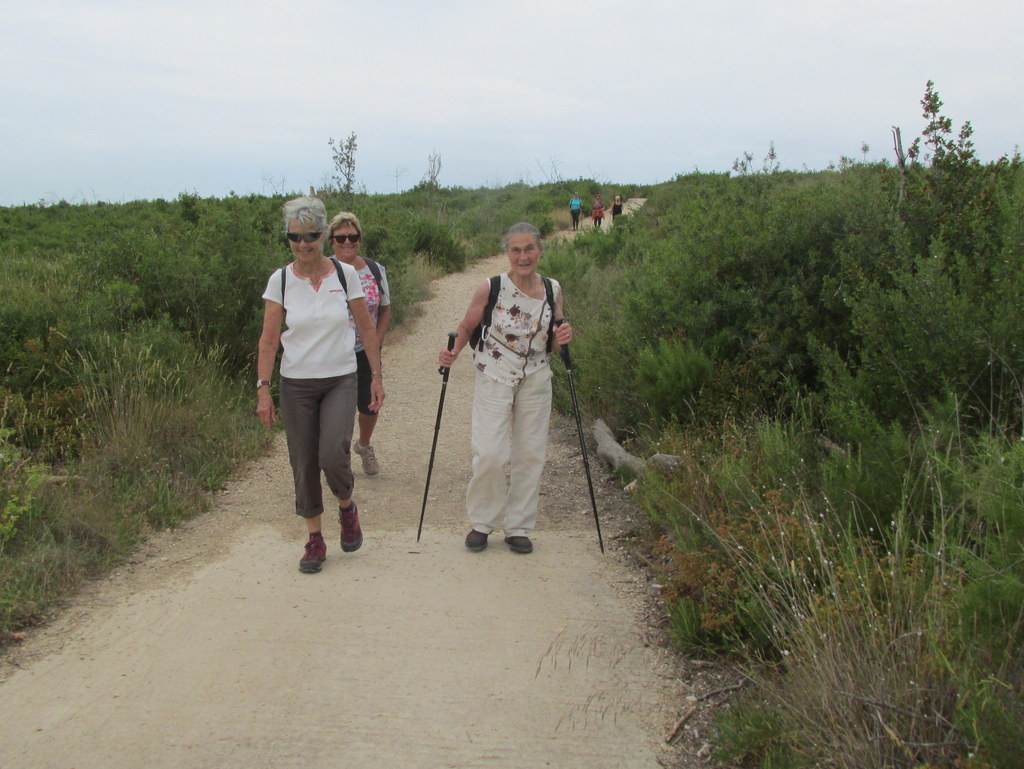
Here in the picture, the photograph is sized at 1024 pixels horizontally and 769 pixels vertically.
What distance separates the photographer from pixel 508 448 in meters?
5.50

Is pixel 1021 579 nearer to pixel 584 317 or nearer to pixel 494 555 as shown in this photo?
pixel 494 555

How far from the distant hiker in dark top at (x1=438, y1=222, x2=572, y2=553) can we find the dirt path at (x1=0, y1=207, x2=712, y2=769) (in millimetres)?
335

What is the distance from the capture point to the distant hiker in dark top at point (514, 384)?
5266mm

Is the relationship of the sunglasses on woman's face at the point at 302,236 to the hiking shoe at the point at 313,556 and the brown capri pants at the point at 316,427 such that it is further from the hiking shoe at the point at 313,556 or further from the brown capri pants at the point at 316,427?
the hiking shoe at the point at 313,556

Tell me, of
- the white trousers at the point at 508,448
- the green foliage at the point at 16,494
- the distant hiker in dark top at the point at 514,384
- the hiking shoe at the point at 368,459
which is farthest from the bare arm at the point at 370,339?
the green foliage at the point at 16,494

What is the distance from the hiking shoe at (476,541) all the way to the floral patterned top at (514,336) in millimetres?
1006

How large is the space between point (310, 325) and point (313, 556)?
138 cm

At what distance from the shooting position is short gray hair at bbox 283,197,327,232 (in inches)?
192

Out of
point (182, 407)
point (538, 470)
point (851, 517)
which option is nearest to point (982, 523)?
point (851, 517)

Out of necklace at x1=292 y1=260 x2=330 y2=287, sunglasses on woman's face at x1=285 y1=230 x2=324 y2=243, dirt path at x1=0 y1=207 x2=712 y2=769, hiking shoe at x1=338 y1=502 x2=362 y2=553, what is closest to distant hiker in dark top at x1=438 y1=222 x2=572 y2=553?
dirt path at x1=0 y1=207 x2=712 y2=769

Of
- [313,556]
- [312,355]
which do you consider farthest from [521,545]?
[312,355]

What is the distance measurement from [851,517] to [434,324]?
11.0 metres

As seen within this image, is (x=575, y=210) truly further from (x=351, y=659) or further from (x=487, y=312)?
(x=351, y=659)

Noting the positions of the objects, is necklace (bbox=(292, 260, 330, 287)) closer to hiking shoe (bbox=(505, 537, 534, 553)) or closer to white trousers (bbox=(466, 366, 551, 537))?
white trousers (bbox=(466, 366, 551, 537))
